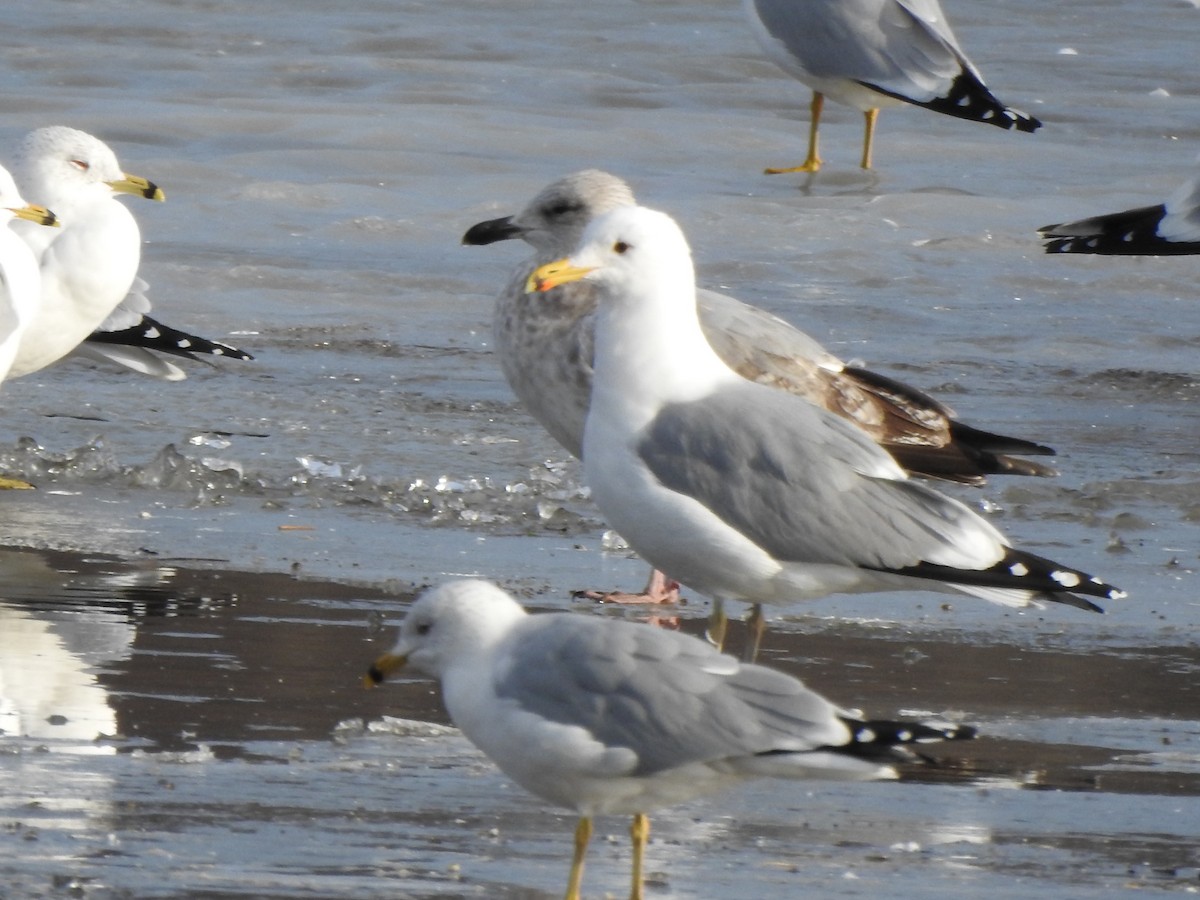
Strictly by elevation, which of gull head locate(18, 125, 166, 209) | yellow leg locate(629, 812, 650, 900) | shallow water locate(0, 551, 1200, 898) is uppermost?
gull head locate(18, 125, 166, 209)

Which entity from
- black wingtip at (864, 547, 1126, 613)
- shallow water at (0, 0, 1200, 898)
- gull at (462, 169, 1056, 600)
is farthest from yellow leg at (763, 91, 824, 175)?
black wingtip at (864, 547, 1126, 613)

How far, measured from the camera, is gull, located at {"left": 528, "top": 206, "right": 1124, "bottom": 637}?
167 inches

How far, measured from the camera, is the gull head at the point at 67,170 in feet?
25.2

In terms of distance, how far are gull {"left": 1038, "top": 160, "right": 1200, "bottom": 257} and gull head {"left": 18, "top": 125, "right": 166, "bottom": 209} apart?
315 cm

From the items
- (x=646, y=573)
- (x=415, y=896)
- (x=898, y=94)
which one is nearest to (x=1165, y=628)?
(x=646, y=573)

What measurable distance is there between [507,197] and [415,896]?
9.20 metres

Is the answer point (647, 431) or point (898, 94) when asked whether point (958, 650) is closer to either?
point (647, 431)

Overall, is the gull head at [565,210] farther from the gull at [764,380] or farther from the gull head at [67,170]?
the gull head at [67,170]

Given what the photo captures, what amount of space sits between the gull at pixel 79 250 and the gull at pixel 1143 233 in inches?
115

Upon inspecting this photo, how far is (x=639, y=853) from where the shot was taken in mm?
3307

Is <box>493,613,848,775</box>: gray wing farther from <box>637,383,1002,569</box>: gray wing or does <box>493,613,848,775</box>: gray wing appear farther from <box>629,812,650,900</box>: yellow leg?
<box>637,383,1002,569</box>: gray wing

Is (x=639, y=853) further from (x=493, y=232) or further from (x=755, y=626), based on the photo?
(x=493, y=232)

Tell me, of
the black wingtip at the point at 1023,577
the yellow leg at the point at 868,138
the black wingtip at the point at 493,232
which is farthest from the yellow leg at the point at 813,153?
the black wingtip at the point at 1023,577

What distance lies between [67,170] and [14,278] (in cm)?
106
